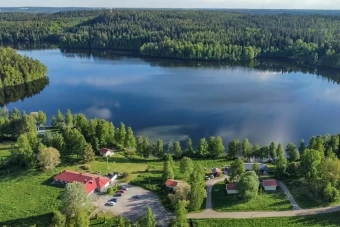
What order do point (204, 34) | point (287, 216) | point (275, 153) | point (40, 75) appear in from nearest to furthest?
point (287, 216)
point (275, 153)
point (40, 75)
point (204, 34)

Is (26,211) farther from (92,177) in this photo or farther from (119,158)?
(119,158)

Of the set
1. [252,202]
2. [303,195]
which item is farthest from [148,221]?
[303,195]

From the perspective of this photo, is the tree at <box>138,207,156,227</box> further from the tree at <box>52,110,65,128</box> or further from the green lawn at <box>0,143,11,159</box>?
the tree at <box>52,110,65,128</box>

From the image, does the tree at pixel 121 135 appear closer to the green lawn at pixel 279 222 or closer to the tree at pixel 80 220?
the tree at pixel 80 220

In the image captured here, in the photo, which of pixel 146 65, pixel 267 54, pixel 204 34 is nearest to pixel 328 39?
pixel 267 54

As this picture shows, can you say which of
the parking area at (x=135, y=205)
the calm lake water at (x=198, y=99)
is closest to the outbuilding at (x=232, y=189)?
the parking area at (x=135, y=205)

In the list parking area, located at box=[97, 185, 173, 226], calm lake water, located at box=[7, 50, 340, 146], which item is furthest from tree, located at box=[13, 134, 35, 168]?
calm lake water, located at box=[7, 50, 340, 146]
